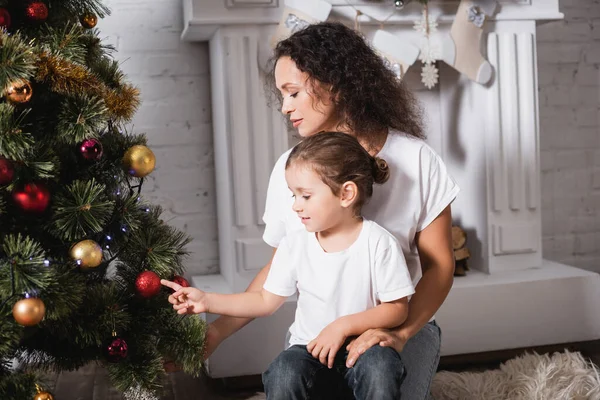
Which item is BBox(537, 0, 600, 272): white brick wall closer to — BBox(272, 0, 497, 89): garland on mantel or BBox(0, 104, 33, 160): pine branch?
BBox(272, 0, 497, 89): garland on mantel

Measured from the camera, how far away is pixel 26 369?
1393 mm

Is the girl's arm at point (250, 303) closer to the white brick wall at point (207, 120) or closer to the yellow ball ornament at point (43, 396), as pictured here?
the yellow ball ornament at point (43, 396)

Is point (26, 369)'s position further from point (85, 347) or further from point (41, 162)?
point (41, 162)

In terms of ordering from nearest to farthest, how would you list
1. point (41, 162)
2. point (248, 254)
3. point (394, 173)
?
point (41, 162)
point (394, 173)
point (248, 254)

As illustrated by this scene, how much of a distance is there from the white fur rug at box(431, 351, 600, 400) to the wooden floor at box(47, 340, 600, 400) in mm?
295

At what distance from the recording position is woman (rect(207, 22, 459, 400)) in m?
1.49

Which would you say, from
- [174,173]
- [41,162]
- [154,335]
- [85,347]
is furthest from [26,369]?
[174,173]

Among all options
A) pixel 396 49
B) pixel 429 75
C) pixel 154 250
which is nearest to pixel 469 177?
pixel 429 75

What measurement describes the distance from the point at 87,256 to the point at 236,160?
1.00 meters

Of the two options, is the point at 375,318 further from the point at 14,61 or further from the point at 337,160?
the point at 14,61

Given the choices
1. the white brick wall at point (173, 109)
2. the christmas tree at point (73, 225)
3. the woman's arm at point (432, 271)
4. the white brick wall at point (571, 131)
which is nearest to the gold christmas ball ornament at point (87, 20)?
the christmas tree at point (73, 225)

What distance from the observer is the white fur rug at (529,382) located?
5.99 feet

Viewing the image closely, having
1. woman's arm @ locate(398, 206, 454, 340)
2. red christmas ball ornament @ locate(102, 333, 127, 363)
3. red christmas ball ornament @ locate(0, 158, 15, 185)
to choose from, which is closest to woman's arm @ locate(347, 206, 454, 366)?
woman's arm @ locate(398, 206, 454, 340)

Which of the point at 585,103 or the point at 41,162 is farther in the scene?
the point at 585,103
